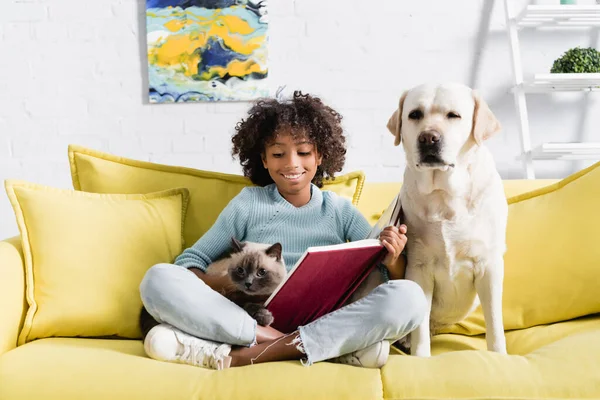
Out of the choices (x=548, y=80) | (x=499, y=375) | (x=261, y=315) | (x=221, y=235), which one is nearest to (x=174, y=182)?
(x=221, y=235)

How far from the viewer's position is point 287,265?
1.76 metres

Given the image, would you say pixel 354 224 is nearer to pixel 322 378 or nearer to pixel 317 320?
pixel 317 320

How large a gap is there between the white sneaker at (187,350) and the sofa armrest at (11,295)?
→ 0.40 metres

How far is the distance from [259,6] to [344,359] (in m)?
1.82

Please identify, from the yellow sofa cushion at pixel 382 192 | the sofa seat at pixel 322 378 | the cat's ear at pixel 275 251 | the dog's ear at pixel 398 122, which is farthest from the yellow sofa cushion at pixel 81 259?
the dog's ear at pixel 398 122

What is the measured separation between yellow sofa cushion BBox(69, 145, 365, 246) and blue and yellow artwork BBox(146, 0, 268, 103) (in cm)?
79

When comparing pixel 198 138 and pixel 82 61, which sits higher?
pixel 82 61

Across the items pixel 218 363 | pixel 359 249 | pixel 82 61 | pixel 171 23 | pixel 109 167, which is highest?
pixel 171 23

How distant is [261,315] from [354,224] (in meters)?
0.48

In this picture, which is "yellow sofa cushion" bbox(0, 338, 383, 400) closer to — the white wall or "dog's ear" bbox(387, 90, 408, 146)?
"dog's ear" bbox(387, 90, 408, 146)

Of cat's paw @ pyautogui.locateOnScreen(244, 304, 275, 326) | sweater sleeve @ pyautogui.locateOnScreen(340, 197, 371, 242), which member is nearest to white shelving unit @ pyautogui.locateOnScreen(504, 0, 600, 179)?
sweater sleeve @ pyautogui.locateOnScreen(340, 197, 371, 242)

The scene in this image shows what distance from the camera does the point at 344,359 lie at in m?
→ 1.40

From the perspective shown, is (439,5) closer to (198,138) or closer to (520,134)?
(520,134)

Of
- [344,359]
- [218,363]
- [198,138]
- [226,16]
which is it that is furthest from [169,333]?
[226,16]
